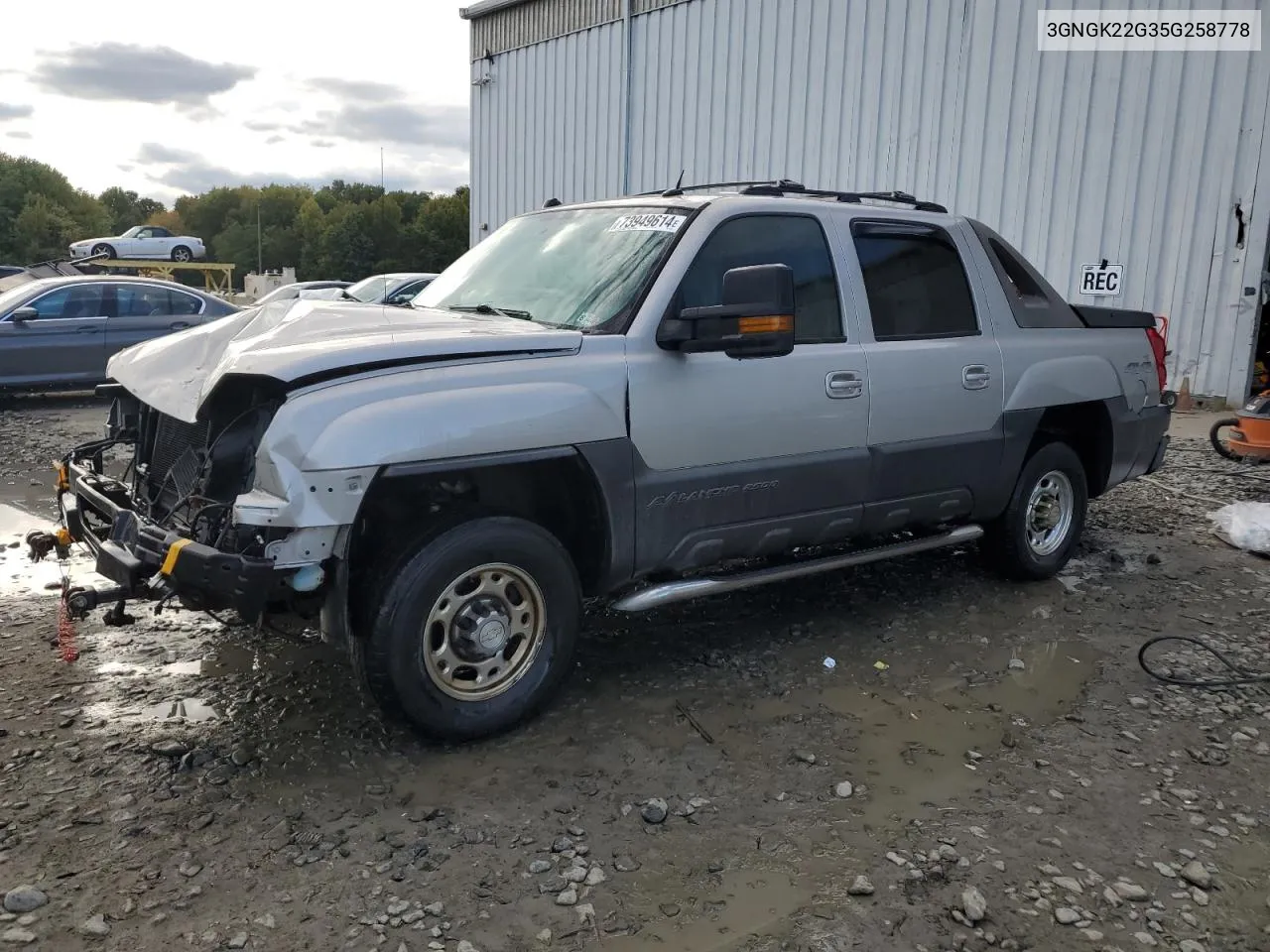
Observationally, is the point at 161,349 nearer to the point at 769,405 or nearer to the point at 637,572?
the point at 637,572

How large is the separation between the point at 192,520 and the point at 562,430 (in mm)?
1271

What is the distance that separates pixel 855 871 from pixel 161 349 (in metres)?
3.19

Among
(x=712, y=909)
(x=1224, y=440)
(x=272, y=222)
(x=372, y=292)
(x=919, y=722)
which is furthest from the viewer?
(x=272, y=222)

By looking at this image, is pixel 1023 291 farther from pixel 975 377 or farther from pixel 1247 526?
pixel 1247 526

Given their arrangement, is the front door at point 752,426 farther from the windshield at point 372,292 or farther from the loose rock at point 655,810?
the windshield at point 372,292

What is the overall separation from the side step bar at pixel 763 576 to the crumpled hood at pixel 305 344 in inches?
38.6

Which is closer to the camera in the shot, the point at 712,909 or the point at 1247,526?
the point at 712,909

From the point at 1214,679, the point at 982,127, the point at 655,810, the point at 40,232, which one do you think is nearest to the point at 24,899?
the point at 655,810

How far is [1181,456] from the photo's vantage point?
9195 mm

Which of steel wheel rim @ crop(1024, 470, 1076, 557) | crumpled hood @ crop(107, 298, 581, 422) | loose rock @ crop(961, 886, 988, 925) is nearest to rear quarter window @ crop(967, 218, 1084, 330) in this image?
steel wheel rim @ crop(1024, 470, 1076, 557)

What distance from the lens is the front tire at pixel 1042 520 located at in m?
5.41

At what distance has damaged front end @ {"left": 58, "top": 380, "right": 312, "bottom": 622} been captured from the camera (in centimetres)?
311

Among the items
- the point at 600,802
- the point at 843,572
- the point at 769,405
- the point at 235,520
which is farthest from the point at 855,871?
the point at 843,572

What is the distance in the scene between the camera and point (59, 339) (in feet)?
36.3
